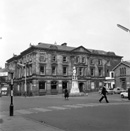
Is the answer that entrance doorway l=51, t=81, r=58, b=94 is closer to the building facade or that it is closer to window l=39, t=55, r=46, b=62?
window l=39, t=55, r=46, b=62

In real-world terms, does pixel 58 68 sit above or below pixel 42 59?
below

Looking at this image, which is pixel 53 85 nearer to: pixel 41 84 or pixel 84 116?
pixel 41 84

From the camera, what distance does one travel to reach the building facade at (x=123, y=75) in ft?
184

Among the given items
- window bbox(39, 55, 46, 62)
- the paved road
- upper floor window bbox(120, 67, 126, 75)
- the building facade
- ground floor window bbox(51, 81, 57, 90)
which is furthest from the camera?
upper floor window bbox(120, 67, 126, 75)

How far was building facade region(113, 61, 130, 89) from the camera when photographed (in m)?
56.0

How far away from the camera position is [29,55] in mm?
56875

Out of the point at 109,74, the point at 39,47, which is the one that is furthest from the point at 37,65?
the point at 109,74

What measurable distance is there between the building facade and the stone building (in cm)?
563

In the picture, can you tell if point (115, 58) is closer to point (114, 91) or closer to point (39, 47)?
point (114, 91)

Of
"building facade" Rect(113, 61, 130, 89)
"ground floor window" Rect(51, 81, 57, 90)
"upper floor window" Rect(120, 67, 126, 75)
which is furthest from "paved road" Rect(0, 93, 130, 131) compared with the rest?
"upper floor window" Rect(120, 67, 126, 75)

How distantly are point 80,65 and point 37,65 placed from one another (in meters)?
13.2

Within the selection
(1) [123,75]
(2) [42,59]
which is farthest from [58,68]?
(1) [123,75]

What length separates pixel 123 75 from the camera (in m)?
57.4

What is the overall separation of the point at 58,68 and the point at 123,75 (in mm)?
18559
